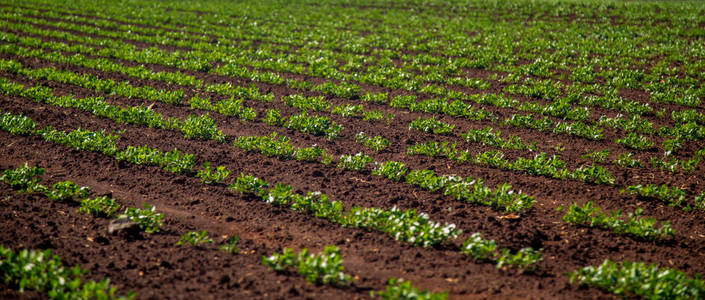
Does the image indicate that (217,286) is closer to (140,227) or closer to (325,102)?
(140,227)

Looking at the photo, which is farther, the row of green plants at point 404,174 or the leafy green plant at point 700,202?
the leafy green plant at point 700,202

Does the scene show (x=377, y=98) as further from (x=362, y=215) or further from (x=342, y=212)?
(x=362, y=215)

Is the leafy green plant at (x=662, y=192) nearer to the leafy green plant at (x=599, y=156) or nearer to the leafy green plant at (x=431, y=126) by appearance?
the leafy green plant at (x=599, y=156)

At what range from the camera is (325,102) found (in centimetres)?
1231

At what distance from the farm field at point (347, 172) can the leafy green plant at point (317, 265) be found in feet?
0.11

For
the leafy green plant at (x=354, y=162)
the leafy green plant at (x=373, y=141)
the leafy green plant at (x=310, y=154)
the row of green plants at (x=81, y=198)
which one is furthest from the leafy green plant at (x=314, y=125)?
the row of green plants at (x=81, y=198)

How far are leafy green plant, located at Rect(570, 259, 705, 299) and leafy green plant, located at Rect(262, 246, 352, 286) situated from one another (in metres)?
2.68

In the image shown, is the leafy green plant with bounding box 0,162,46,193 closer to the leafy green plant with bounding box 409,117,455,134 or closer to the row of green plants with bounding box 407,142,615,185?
the row of green plants with bounding box 407,142,615,185

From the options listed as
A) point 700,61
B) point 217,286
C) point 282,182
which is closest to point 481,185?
point 282,182

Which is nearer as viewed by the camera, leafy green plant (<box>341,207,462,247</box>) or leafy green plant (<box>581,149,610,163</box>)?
leafy green plant (<box>341,207,462,247</box>)

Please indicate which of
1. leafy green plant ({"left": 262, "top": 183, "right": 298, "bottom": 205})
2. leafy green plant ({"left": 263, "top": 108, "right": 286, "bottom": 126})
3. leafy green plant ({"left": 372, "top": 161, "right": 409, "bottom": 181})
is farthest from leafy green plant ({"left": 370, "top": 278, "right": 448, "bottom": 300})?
leafy green plant ({"left": 263, "top": 108, "right": 286, "bottom": 126})

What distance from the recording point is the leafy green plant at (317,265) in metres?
5.29

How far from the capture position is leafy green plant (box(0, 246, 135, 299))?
468cm

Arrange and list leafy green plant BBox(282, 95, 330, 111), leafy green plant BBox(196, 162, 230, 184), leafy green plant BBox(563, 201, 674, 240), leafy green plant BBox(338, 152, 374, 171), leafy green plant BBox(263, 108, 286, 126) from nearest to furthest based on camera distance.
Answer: leafy green plant BBox(563, 201, 674, 240)
leafy green plant BBox(196, 162, 230, 184)
leafy green plant BBox(338, 152, 374, 171)
leafy green plant BBox(263, 108, 286, 126)
leafy green plant BBox(282, 95, 330, 111)
